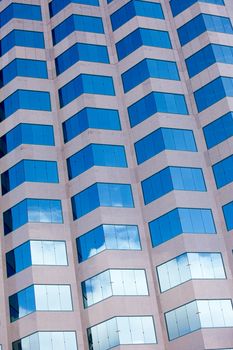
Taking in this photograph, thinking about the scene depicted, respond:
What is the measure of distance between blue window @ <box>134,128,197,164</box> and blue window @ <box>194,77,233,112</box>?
3.48 m

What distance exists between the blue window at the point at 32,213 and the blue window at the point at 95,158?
3671mm

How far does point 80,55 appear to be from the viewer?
64.6 meters

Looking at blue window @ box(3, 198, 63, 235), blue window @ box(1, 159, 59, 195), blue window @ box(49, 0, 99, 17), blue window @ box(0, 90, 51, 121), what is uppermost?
blue window @ box(49, 0, 99, 17)

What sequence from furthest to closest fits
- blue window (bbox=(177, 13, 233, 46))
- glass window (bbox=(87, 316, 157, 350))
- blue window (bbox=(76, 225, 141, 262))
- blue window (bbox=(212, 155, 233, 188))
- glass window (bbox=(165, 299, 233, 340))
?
Answer: blue window (bbox=(177, 13, 233, 46)) < blue window (bbox=(212, 155, 233, 188)) < blue window (bbox=(76, 225, 141, 262)) < glass window (bbox=(87, 316, 157, 350)) < glass window (bbox=(165, 299, 233, 340))

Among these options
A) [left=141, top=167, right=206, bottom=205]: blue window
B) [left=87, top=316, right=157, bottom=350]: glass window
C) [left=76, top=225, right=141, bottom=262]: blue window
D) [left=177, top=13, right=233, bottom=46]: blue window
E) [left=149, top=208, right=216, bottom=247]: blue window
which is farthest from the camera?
[left=177, top=13, right=233, bottom=46]: blue window

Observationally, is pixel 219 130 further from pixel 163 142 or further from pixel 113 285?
pixel 113 285

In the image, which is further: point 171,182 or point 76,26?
point 76,26

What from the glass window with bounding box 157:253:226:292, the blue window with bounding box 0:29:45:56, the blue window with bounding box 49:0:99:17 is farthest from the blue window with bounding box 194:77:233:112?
the blue window with bounding box 0:29:45:56

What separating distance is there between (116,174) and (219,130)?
10833 mm

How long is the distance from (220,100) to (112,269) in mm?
19860

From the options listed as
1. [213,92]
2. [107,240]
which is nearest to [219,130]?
[213,92]

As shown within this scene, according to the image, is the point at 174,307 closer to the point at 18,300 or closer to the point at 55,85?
the point at 18,300

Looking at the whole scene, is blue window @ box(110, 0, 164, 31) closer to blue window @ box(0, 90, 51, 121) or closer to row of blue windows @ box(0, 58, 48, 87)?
row of blue windows @ box(0, 58, 48, 87)

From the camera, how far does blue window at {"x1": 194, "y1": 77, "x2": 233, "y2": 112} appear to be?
59938 millimetres
